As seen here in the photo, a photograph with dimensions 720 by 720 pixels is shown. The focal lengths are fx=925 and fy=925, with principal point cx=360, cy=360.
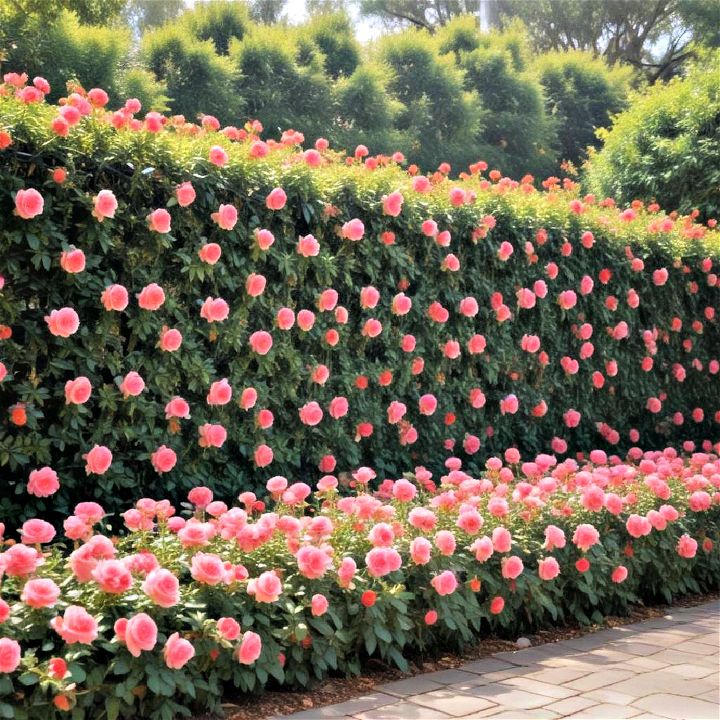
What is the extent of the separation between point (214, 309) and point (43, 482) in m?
1.08

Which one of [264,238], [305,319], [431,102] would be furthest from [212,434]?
[431,102]

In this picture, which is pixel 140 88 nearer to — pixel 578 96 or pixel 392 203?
pixel 392 203

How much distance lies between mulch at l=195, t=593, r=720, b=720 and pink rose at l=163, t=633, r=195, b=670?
277 mm

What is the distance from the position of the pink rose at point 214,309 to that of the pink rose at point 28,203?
2.87 ft

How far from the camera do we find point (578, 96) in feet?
73.8

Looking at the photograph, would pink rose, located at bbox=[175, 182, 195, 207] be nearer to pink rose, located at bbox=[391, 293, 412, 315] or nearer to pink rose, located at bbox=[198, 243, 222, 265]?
pink rose, located at bbox=[198, 243, 222, 265]

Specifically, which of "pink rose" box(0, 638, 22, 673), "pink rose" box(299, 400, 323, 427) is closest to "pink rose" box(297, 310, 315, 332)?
"pink rose" box(299, 400, 323, 427)

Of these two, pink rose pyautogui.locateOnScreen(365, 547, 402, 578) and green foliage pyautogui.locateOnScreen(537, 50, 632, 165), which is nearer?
pink rose pyautogui.locateOnScreen(365, 547, 402, 578)

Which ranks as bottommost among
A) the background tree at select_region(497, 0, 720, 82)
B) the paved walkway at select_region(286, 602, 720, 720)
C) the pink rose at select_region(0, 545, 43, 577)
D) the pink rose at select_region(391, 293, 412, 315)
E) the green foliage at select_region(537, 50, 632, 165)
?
the paved walkway at select_region(286, 602, 720, 720)

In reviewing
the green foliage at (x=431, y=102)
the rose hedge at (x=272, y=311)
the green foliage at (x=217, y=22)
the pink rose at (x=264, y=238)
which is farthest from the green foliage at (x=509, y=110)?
the pink rose at (x=264, y=238)

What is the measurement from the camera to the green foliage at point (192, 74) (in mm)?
15391

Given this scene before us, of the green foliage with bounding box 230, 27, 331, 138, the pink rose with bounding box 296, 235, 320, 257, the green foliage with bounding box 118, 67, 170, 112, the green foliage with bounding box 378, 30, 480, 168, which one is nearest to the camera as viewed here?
the pink rose with bounding box 296, 235, 320, 257

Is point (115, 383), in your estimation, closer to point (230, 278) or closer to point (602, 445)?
point (230, 278)

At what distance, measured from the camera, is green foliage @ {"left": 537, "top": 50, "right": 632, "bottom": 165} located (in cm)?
2233
